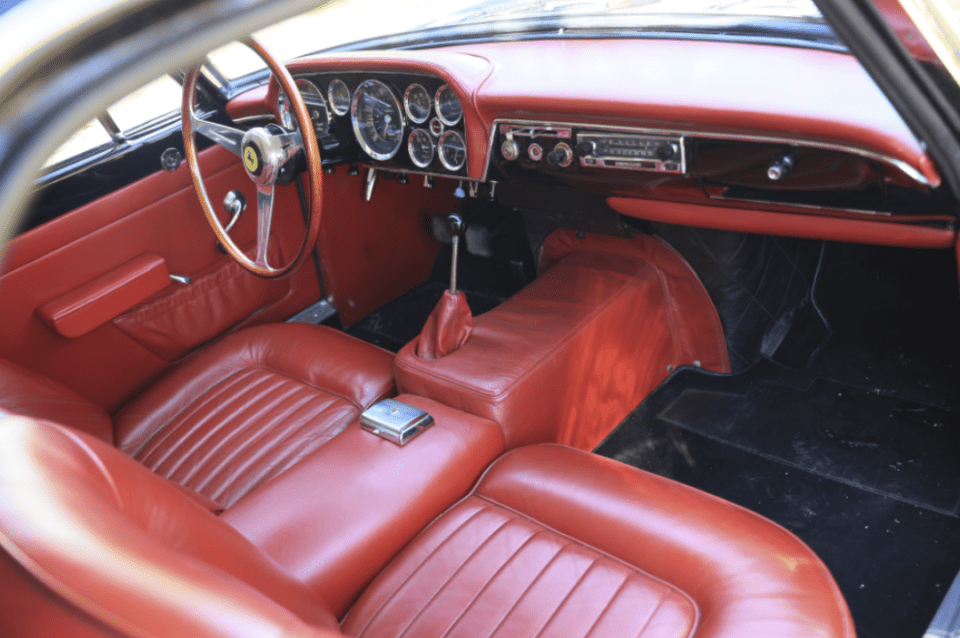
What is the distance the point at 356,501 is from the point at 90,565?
757 mm

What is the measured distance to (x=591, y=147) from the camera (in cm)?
164

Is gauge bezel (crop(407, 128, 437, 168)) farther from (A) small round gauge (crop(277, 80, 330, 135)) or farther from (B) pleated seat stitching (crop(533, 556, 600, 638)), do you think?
(B) pleated seat stitching (crop(533, 556, 600, 638))

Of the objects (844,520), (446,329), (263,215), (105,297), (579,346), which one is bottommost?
(844,520)

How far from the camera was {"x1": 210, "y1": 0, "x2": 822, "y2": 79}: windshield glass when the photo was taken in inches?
64.6

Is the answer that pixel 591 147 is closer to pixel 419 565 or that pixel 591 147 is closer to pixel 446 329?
pixel 446 329

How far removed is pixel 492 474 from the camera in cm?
137

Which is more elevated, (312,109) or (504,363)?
(312,109)

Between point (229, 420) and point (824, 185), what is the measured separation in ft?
4.67

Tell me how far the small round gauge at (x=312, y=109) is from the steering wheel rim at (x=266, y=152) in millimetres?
268

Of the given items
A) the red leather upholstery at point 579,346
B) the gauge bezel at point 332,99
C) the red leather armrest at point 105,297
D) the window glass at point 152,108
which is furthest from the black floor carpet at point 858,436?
the window glass at point 152,108

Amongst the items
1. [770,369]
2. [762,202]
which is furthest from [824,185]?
[770,369]

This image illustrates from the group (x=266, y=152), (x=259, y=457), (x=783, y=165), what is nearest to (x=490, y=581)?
(x=259, y=457)

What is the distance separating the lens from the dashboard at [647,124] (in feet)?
4.20

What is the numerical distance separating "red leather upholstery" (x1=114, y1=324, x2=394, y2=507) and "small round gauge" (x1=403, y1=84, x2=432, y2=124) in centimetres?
64
